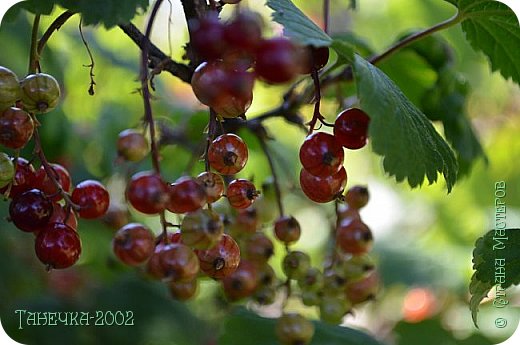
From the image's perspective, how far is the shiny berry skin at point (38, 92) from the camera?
623 millimetres

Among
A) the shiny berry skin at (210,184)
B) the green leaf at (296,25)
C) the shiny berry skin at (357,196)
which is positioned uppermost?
the green leaf at (296,25)

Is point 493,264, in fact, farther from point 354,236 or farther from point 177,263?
point 177,263

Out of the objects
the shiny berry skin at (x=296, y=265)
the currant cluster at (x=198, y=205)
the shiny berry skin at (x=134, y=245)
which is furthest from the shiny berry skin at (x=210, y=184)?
the shiny berry skin at (x=296, y=265)

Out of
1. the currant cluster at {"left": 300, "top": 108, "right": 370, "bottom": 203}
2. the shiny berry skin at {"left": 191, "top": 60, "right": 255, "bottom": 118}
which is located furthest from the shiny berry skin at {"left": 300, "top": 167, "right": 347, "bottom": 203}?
the shiny berry skin at {"left": 191, "top": 60, "right": 255, "bottom": 118}

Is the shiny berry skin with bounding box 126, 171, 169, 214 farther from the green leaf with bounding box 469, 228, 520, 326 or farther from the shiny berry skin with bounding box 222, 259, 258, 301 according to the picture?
the green leaf with bounding box 469, 228, 520, 326

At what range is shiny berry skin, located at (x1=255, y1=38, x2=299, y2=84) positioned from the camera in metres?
0.48

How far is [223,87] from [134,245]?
0.23m

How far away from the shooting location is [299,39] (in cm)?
52

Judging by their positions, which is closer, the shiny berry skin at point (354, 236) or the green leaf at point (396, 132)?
the green leaf at point (396, 132)

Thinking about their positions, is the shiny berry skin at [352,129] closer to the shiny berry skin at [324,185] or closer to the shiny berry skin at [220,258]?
the shiny berry skin at [324,185]

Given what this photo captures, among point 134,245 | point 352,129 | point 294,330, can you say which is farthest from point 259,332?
point 352,129

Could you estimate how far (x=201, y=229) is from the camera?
0.61 metres

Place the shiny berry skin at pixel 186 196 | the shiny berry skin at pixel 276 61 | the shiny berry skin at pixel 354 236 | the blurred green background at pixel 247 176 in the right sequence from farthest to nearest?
the blurred green background at pixel 247 176
the shiny berry skin at pixel 354 236
the shiny berry skin at pixel 186 196
the shiny berry skin at pixel 276 61

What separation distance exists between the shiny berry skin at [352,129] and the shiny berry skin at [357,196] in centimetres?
24
